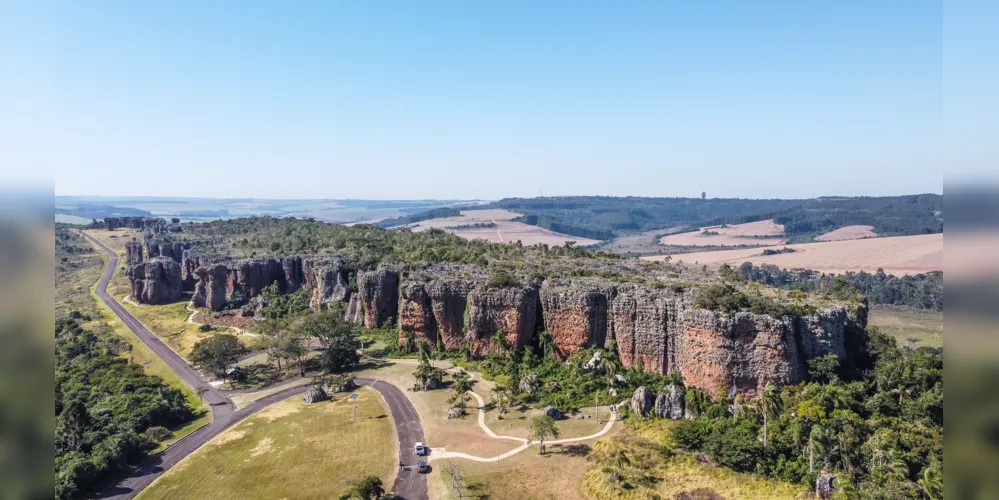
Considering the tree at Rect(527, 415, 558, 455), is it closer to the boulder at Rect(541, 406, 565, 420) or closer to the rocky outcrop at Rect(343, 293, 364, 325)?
the boulder at Rect(541, 406, 565, 420)

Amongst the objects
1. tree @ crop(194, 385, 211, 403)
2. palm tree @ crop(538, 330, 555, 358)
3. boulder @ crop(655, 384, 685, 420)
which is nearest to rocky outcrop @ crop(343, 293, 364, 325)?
tree @ crop(194, 385, 211, 403)

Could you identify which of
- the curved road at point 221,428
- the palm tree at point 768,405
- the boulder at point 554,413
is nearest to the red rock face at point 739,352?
the palm tree at point 768,405

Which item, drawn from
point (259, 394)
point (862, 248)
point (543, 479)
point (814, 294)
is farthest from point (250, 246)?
point (862, 248)

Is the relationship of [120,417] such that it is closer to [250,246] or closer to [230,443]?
[230,443]

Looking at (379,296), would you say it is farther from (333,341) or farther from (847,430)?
(847,430)

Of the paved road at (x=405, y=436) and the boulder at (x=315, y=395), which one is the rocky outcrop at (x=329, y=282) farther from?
the boulder at (x=315, y=395)
